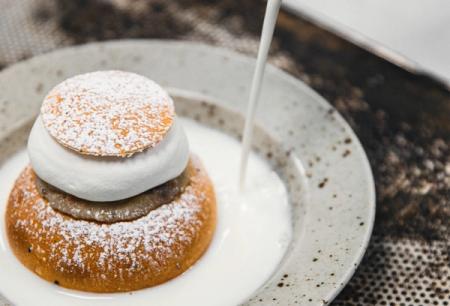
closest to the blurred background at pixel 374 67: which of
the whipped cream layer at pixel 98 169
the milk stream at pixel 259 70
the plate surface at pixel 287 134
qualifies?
the plate surface at pixel 287 134

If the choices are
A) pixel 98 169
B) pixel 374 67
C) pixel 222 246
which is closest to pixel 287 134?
pixel 222 246

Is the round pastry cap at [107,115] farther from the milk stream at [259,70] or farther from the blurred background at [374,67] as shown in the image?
the blurred background at [374,67]

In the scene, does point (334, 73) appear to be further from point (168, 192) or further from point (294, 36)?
point (168, 192)

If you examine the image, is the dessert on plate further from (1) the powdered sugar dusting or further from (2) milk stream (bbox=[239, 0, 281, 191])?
(2) milk stream (bbox=[239, 0, 281, 191])

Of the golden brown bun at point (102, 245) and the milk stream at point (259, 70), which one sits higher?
the milk stream at point (259, 70)

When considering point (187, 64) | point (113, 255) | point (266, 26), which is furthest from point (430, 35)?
point (113, 255)

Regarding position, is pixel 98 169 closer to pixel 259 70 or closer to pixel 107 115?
pixel 107 115
